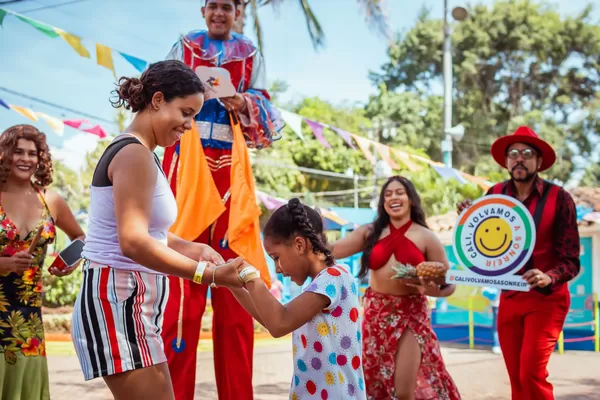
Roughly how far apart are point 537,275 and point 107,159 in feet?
8.80

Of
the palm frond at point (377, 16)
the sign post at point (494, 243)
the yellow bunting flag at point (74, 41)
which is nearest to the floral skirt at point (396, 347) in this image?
the sign post at point (494, 243)

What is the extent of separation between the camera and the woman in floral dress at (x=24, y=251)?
12.1 feet

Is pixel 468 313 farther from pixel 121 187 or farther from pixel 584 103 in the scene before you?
pixel 584 103

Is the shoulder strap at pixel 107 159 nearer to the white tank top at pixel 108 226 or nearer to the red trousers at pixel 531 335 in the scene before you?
the white tank top at pixel 108 226

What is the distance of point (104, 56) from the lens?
679 cm

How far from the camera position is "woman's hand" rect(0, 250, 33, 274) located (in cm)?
368

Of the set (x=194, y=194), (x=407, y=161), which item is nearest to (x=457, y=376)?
(x=407, y=161)

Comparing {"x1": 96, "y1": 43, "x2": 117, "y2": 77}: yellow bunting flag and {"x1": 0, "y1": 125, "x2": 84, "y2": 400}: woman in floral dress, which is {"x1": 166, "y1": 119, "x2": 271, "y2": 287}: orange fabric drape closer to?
{"x1": 0, "y1": 125, "x2": 84, "y2": 400}: woman in floral dress

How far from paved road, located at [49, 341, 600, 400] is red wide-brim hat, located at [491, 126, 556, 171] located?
8.71 ft

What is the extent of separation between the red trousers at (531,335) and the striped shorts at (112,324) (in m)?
2.58

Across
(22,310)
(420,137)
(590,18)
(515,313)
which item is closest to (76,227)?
(22,310)

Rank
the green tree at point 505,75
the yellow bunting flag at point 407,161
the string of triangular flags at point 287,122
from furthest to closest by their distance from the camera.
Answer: the green tree at point 505,75
the yellow bunting flag at point 407,161
the string of triangular flags at point 287,122

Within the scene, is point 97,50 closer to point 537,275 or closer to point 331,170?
point 537,275

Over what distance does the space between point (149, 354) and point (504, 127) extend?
31733 millimetres
